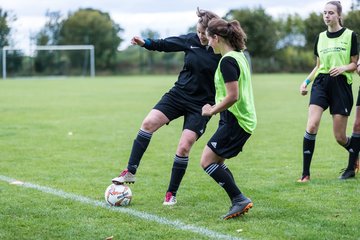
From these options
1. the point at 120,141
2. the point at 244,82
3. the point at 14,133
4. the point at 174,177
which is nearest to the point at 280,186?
the point at 174,177

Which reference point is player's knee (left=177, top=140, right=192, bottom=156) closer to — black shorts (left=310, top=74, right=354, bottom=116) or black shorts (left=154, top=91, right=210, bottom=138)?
black shorts (left=154, top=91, right=210, bottom=138)

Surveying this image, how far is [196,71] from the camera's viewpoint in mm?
7090

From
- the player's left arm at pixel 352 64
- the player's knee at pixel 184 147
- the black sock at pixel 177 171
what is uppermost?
the player's left arm at pixel 352 64

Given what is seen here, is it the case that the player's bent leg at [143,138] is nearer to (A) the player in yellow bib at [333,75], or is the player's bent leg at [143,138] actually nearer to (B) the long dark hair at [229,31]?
(B) the long dark hair at [229,31]

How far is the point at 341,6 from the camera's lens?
8141 millimetres

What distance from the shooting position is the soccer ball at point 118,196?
270 inches

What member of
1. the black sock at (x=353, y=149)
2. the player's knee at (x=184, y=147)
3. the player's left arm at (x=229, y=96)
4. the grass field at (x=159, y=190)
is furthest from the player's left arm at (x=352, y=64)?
the player's left arm at (x=229, y=96)

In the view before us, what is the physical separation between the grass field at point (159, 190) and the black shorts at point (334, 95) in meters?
0.96

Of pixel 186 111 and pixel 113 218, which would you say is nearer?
pixel 113 218

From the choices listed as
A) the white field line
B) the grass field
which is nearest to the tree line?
the grass field

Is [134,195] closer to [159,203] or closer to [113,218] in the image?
[159,203]

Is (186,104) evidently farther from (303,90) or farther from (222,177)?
(303,90)

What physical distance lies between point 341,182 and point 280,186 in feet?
2.79

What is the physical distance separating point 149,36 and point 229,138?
6011 cm
